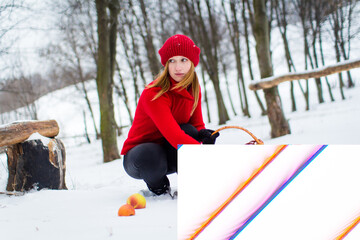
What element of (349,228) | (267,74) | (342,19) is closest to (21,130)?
(349,228)

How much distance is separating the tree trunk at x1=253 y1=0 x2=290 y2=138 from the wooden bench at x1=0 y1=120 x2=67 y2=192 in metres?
4.10

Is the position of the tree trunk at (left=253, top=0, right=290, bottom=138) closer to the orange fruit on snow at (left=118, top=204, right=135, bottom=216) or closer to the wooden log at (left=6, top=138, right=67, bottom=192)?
the wooden log at (left=6, top=138, right=67, bottom=192)

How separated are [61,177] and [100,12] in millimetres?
4494

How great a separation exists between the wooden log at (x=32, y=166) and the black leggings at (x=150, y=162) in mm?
971

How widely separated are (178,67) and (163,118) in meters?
0.38

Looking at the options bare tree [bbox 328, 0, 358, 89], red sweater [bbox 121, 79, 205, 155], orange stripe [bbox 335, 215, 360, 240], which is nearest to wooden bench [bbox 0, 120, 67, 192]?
red sweater [bbox 121, 79, 205, 155]

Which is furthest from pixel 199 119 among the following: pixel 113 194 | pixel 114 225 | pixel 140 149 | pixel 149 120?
pixel 114 225

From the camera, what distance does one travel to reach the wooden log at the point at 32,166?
2455 mm

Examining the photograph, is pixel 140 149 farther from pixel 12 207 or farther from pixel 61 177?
pixel 61 177

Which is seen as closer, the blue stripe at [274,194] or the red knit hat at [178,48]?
the blue stripe at [274,194]

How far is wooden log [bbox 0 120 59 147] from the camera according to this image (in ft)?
7.68

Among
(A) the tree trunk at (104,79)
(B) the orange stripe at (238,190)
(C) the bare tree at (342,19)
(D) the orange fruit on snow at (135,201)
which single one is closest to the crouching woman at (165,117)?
(D) the orange fruit on snow at (135,201)

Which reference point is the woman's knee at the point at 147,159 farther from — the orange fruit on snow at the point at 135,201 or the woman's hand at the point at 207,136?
the woman's hand at the point at 207,136

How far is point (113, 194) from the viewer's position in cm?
227
